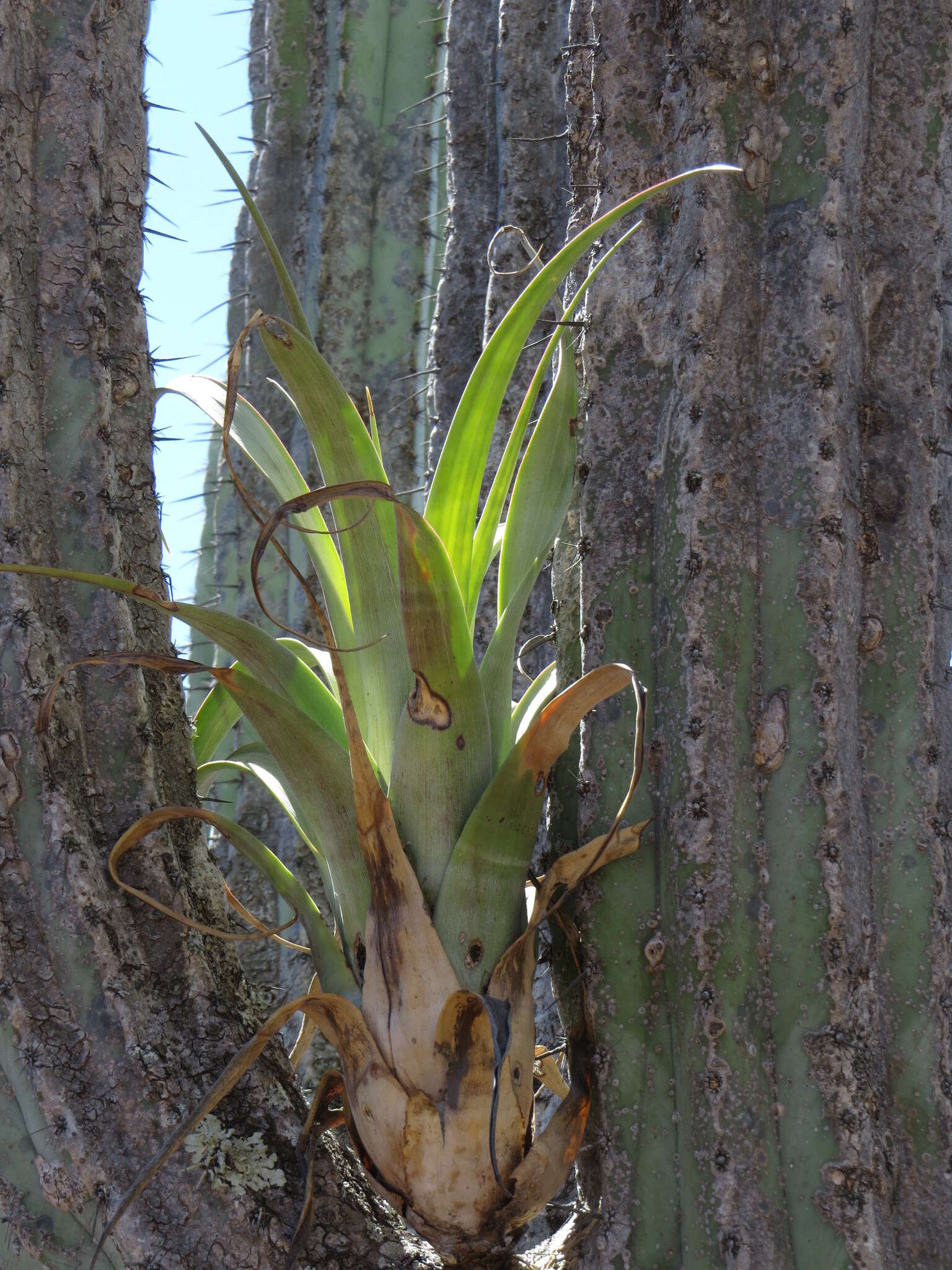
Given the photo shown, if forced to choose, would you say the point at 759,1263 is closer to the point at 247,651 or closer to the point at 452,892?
the point at 452,892

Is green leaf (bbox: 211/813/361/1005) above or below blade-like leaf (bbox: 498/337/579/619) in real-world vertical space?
below

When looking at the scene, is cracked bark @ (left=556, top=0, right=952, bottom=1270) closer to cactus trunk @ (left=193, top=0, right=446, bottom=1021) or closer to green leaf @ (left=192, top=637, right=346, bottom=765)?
green leaf @ (left=192, top=637, right=346, bottom=765)

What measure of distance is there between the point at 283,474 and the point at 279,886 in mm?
396

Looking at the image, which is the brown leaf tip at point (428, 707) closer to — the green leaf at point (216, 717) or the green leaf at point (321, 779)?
the green leaf at point (321, 779)

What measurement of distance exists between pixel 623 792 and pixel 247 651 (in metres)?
0.37

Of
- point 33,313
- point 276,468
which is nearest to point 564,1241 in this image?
point 276,468

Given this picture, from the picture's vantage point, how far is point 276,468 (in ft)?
3.72

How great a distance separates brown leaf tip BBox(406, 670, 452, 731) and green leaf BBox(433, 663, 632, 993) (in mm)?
65

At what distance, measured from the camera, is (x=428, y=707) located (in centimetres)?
100

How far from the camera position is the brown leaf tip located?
1.00m

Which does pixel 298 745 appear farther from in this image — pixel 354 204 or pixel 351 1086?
pixel 354 204

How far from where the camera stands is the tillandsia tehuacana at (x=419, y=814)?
0.96m

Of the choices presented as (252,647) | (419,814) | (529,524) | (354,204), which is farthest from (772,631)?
(354,204)

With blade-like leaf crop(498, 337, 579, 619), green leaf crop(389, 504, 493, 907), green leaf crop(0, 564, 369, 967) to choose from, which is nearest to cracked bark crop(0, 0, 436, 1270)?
green leaf crop(0, 564, 369, 967)
